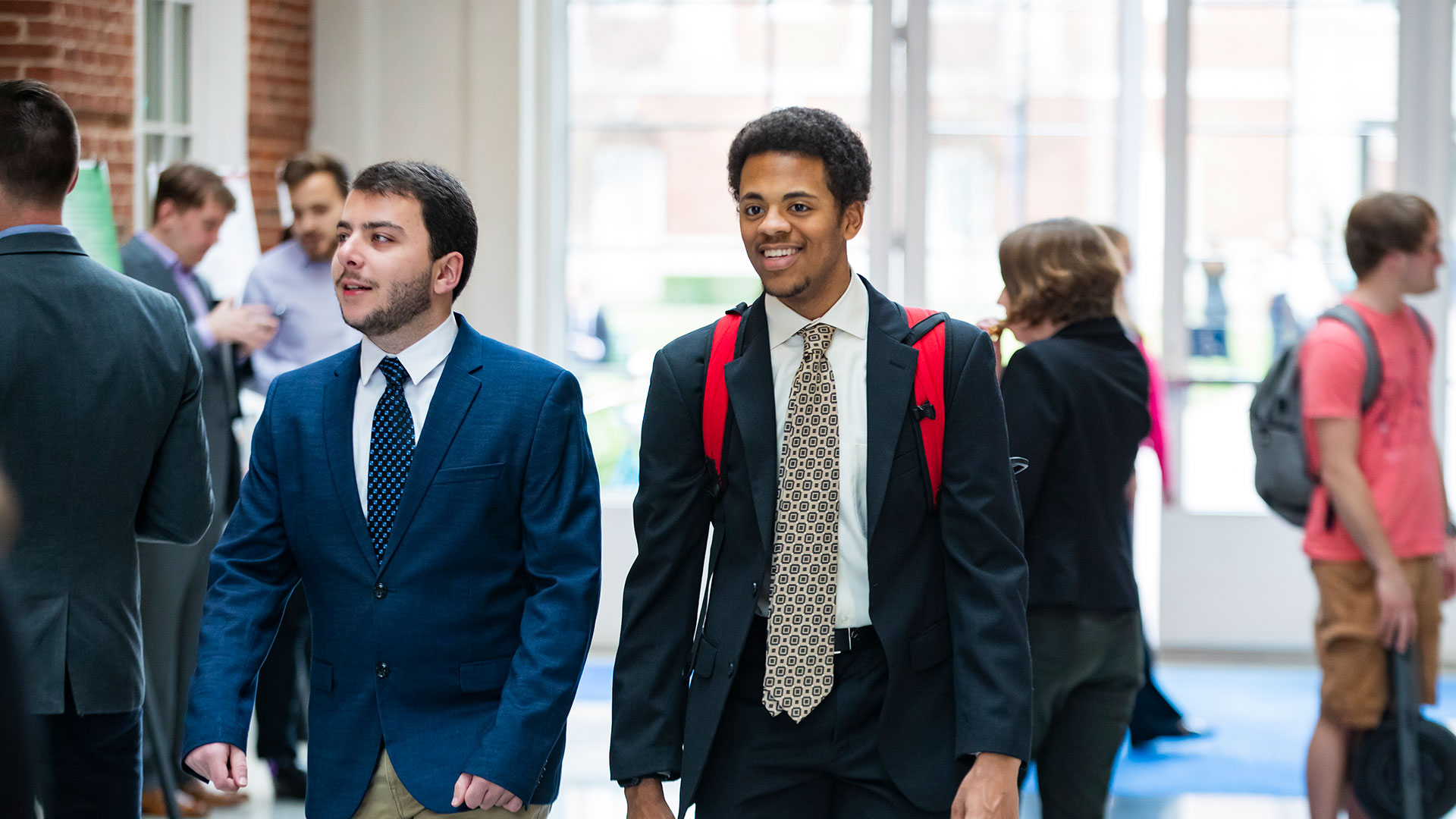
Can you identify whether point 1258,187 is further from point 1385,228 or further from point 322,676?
point 322,676

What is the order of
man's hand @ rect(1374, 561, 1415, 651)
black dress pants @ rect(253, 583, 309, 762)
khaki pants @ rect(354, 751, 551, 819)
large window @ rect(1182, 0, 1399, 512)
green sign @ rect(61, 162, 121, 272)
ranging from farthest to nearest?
large window @ rect(1182, 0, 1399, 512) → black dress pants @ rect(253, 583, 309, 762) → green sign @ rect(61, 162, 121, 272) → man's hand @ rect(1374, 561, 1415, 651) → khaki pants @ rect(354, 751, 551, 819)

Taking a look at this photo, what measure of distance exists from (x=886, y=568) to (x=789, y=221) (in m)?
0.48

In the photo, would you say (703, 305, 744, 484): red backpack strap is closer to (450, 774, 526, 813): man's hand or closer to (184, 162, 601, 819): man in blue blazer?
(184, 162, 601, 819): man in blue blazer

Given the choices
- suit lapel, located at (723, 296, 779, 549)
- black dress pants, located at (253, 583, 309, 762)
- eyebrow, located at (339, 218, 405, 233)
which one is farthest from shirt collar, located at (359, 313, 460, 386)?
black dress pants, located at (253, 583, 309, 762)

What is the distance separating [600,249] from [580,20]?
39.3 inches

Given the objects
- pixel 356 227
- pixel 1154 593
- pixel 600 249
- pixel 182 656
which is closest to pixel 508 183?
pixel 600 249

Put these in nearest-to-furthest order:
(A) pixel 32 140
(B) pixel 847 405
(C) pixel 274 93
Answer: (B) pixel 847 405, (A) pixel 32 140, (C) pixel 274 93

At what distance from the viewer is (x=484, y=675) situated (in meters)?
2.08

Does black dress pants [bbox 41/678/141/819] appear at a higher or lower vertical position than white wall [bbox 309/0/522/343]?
lower

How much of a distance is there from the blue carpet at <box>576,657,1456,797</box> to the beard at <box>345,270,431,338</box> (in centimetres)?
316

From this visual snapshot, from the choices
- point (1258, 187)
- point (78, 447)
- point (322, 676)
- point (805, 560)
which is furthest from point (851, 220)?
point (1258, 187)

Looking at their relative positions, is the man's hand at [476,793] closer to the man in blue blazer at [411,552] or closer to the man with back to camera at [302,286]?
the man in blue blazer at [411,552]

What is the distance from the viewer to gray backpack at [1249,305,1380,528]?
3354mm

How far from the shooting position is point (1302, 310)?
6332mm
